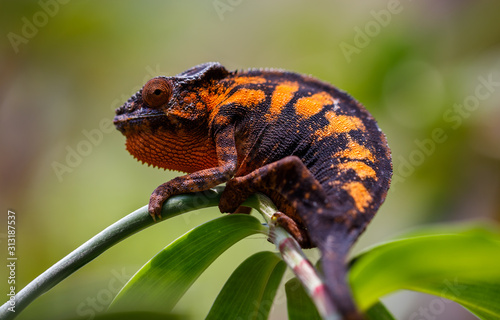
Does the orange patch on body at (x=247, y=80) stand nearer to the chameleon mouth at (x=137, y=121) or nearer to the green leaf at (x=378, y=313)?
the chameleon mouth at (x=137, y=121)

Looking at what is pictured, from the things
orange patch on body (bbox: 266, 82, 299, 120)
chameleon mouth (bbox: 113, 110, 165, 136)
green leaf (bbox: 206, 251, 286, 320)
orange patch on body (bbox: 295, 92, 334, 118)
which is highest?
chameleon mouth (bbox: 113, 110, 165, 136)

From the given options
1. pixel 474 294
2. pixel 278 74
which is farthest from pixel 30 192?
pixel 474 294

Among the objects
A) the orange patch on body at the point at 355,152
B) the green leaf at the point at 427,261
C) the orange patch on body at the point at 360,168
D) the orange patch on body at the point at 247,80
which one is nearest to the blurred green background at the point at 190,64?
the orange patch on body at the point at 247,80

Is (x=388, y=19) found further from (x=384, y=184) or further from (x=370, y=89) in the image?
(x=384, y=184)

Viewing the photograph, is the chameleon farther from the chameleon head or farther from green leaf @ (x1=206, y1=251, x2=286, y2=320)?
green leaf @ (x1=206, y1=251, x2=286, y2=320)

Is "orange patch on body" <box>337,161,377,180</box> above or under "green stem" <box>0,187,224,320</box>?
above

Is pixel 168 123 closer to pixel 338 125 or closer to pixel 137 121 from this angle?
pixel 137 121

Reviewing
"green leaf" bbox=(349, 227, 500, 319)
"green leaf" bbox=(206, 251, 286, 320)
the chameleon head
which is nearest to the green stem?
"green leaf" bbox=(206, 251, 286, 320)
